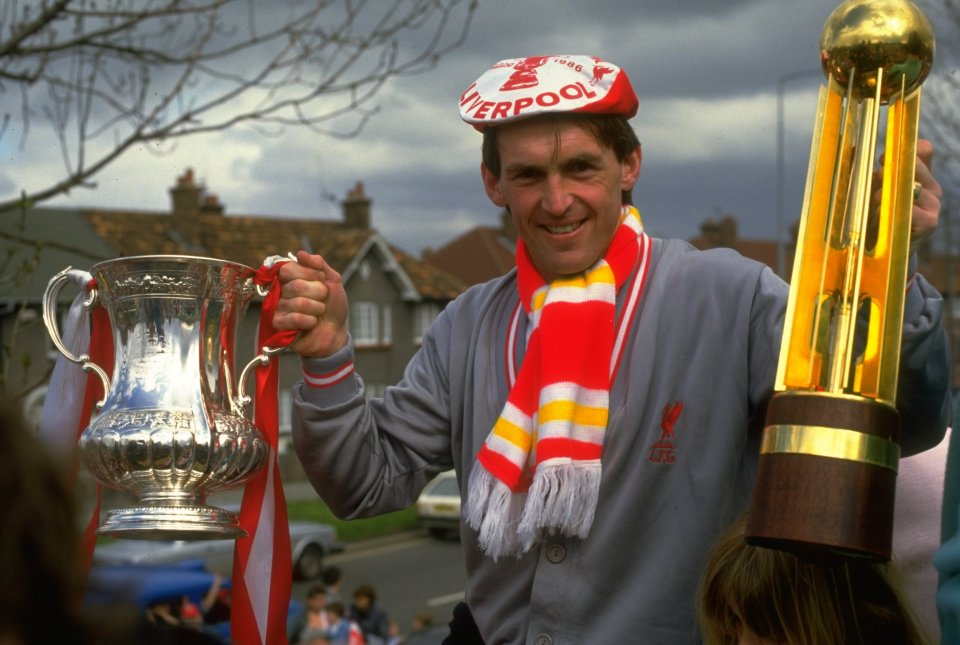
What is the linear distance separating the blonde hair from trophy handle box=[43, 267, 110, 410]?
134cm

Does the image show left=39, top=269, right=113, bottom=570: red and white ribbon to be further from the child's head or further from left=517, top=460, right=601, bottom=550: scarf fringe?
the child's head

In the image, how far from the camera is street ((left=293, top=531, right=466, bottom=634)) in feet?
64.2

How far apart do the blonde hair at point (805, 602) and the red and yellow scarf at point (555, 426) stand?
0.34 meters

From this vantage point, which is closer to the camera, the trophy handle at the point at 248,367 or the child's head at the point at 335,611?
the trophy handle at the point at 248,367

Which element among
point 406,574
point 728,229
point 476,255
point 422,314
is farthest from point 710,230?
point 406,574

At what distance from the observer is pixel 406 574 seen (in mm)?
22547

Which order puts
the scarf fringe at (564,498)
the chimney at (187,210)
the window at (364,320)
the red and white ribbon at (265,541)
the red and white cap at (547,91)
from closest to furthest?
the scarf fringe at (564,498) < the red and white cap at (547,91) < the red and white ribbon at (265,541) < the chimney at (187,210) < the window at (364,320)

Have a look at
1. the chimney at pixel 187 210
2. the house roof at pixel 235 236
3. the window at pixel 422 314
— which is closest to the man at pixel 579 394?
the house roof at pixel 235 236

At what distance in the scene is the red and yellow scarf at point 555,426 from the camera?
2.69 m

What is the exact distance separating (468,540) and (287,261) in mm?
714

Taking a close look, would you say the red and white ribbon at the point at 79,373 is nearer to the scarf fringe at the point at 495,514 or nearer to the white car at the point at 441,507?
the scarf fringe at the point at 495,514

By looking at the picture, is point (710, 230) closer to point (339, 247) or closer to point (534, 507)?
point (339, 247)

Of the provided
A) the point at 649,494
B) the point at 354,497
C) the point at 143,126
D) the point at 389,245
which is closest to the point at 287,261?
the point at 354,497

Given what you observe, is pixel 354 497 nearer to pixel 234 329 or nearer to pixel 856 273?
pixel 234 329
